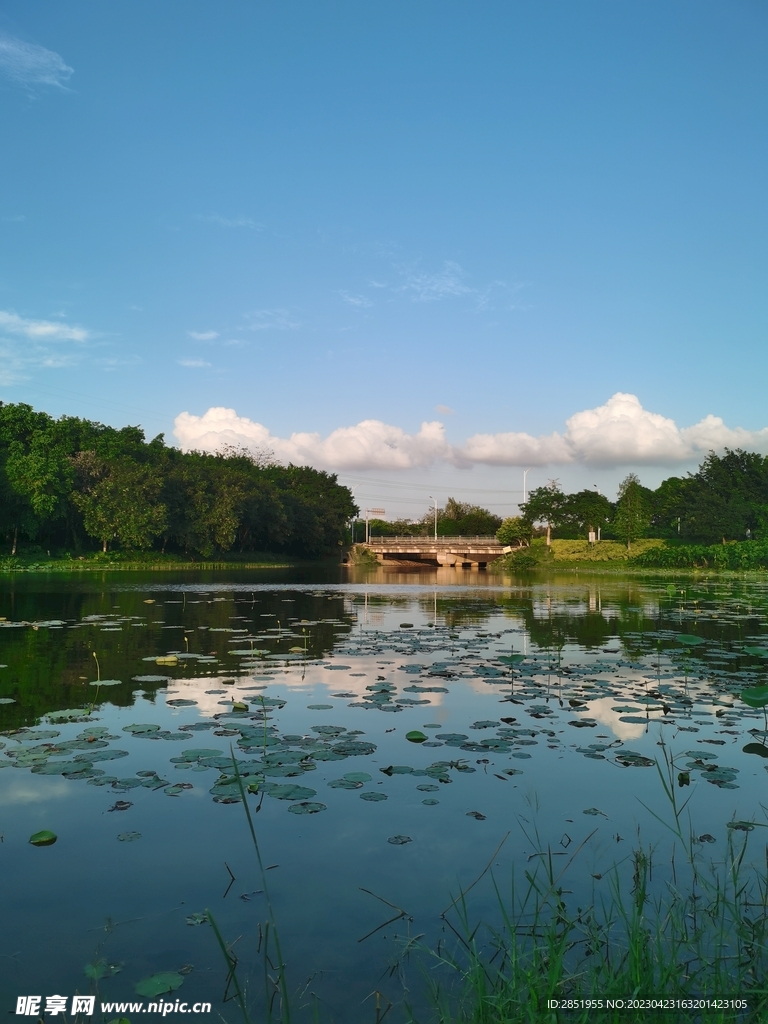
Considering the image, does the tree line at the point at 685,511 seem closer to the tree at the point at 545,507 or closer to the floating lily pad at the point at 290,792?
the tree at the point at 545,507

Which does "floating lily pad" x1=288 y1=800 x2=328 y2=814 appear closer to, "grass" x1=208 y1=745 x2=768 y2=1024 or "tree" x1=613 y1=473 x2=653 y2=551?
"grass" x1=208 y1=745 x2=768 y2=1024

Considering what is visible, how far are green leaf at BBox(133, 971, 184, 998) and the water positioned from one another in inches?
1.9

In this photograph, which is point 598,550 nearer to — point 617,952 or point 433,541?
point 433,541

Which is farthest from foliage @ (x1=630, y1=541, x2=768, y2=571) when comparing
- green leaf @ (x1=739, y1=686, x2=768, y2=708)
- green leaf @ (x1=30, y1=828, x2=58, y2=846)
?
green leaf @ (x1=30, y1=828, x2=58, y2=846)

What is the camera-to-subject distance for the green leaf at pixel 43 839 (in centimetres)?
407

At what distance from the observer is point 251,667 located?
9.83 metres

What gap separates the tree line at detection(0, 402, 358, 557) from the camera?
40.8m

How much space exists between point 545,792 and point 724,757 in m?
1.85

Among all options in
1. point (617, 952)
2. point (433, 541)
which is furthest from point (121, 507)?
point (433, 541)

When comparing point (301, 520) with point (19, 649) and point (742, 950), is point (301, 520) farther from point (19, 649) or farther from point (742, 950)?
point (742, 950)

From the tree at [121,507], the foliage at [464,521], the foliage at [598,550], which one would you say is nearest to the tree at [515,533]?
the foliage at [598,550]

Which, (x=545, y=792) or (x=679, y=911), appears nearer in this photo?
(x=679, y=911)

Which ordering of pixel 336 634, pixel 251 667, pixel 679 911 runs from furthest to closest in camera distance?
1. pixel 336 634
2. pixel 251 667
3. pixel 679 911

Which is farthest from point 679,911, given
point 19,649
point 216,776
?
point 19,649
